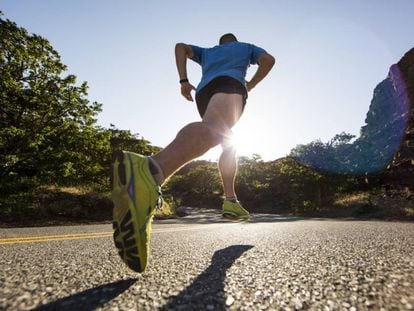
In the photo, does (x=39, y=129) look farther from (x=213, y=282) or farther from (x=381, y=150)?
(x=381, y=150)

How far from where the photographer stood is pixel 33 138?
11234 mm

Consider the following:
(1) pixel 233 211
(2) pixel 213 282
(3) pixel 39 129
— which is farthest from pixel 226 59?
(3) pixel 39 129

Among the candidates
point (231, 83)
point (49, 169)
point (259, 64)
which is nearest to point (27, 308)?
point (231, 83)

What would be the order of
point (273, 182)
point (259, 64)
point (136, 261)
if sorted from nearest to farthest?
point (136, 261) < point (259, 64) < point (273, 182)

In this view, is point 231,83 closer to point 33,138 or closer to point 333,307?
point 333,307

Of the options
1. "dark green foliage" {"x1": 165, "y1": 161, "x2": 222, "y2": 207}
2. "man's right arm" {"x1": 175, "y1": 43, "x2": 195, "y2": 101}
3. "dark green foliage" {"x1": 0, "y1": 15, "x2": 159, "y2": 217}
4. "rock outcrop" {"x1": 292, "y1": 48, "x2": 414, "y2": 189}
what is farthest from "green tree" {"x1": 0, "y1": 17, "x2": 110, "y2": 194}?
"dark green foliage" {"x1": 165, "y1": 161, "x2": 222, "y2": 207}

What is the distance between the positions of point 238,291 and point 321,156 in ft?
112

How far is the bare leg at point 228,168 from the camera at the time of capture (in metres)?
2.35

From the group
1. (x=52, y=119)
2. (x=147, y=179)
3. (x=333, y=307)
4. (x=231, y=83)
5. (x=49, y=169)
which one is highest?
(x=52, y=119)

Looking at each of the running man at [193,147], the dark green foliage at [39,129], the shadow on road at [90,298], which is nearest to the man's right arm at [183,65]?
the running man at [193,147]

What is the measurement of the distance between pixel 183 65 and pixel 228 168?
925 mm

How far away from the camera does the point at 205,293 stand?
83 centimetres

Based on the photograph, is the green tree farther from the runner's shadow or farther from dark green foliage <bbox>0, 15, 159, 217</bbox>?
the runner's shadow

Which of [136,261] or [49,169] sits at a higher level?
[49,169]
